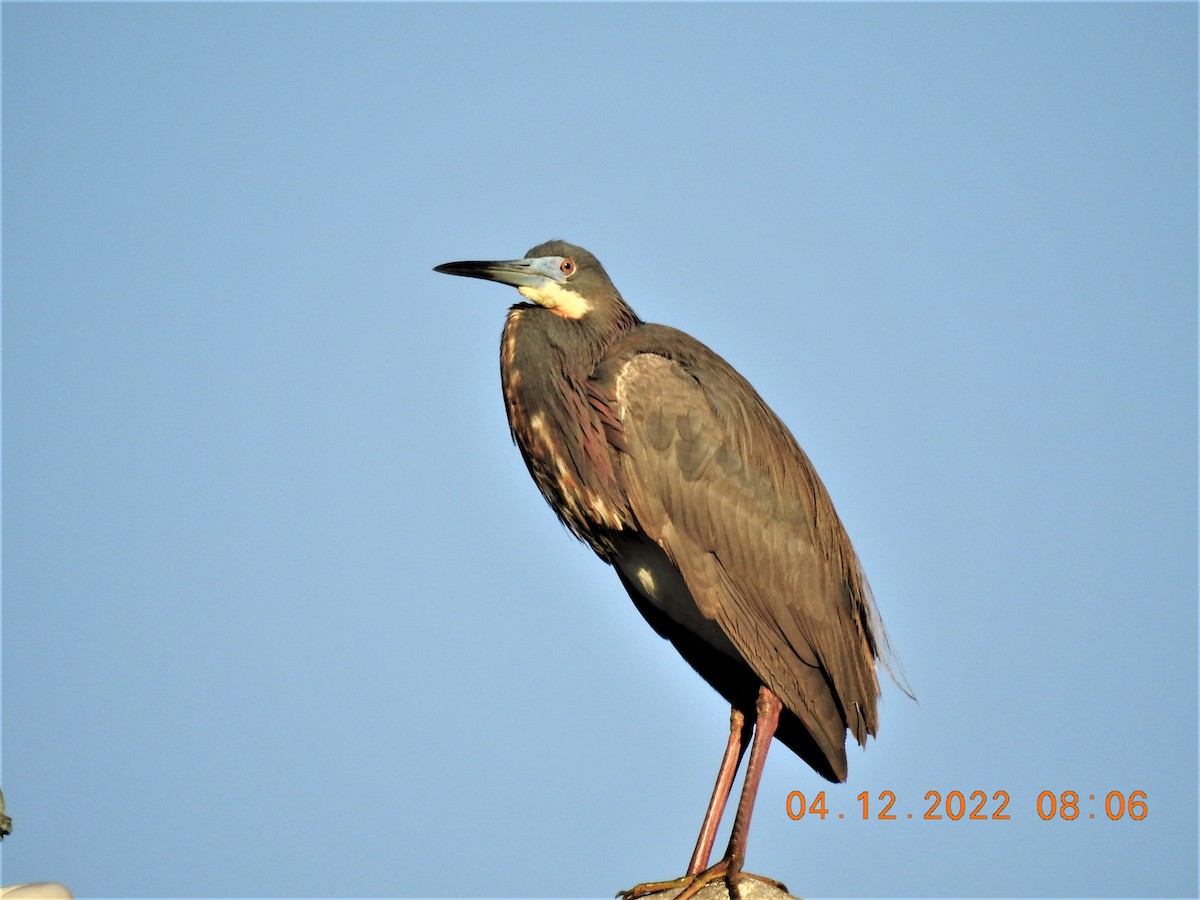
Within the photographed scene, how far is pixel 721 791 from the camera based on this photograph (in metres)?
6.56

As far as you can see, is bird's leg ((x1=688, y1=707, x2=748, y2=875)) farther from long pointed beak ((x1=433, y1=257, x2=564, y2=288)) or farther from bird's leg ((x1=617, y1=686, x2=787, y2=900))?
long pointed beak ((x1=433, y1=257, x2=564, y2=288))

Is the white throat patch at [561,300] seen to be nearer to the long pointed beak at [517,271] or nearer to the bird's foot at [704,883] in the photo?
the long pointed beak at [517,271]

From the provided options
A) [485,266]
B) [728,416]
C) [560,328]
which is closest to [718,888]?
[728,416]

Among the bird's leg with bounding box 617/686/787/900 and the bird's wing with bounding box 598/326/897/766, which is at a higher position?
the bird's wing with bounding box 598/326/897/766

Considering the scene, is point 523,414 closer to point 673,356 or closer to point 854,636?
point 673,356

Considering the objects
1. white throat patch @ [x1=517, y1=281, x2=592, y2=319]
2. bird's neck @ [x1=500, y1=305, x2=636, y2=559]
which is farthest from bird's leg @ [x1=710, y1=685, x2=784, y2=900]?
white throat patch @ [x1=517, y1=281, x2=592, y2=319]

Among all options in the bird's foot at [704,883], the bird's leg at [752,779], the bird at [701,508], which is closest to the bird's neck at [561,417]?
the bird at [701,508]

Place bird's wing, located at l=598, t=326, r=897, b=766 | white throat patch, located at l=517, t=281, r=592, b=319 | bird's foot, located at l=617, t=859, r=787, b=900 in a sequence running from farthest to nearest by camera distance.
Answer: white throat patch, located at l=517, t=281, r=592, b=319
bird's wing, located at l=598, t=326, r=897, b=766
bird's foot, located at l=617, t=859, r=787, b=900

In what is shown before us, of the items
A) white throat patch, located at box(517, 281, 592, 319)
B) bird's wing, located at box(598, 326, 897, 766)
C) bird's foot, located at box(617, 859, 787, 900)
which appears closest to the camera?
bird's foot, located at box(617, 859, 787, 900)

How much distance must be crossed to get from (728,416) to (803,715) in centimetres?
139

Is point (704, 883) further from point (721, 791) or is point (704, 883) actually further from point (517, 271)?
point (517, 271)

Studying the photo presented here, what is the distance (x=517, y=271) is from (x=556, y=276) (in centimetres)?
18

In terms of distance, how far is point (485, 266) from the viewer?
6.58 m

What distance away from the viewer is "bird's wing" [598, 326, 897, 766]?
624 centimetres
